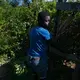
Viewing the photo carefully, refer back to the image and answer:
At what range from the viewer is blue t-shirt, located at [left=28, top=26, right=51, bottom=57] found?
17.2 feet

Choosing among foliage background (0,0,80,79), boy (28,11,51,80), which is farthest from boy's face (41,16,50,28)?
foliage background (0,0,80,79)

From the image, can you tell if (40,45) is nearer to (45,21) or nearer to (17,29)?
(45,21)

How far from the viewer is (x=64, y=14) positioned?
8.26 metres

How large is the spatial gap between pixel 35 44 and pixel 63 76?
2.42m

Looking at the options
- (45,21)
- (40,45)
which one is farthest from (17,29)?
(45,21)

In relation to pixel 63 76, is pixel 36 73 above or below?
above

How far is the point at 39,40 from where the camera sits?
5285 millimetres

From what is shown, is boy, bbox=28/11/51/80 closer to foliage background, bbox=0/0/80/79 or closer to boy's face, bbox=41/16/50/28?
boy's face, bbox=41/16/50/28

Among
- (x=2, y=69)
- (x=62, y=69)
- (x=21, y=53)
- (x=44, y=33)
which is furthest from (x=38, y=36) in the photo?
(x=21, y=53)

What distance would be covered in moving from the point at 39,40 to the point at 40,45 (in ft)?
0.29

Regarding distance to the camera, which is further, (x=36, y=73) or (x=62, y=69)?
(x=62, y=69)

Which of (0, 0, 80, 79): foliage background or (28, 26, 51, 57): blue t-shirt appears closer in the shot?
(28, 26, 51, 57): blue t-shirt

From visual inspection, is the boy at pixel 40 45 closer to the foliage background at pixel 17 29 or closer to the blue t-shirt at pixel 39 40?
the blue t-shirt at pixel 39 40

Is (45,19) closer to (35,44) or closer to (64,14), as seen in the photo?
(35,44)
